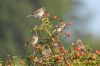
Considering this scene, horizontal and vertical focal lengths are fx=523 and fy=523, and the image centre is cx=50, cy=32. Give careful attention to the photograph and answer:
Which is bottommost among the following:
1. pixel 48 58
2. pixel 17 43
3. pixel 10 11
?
pixel 48 58

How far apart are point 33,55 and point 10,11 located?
25424 millimetres

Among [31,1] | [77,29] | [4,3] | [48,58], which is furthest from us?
[77,29]

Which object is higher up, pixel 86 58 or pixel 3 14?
pixel 3 14

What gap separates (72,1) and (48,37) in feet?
95.5

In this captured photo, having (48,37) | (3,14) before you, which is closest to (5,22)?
(3,14)

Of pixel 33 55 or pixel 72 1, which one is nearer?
pixel 33 55

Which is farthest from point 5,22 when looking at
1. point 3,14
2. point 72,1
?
point 72,1

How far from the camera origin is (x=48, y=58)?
280 inches

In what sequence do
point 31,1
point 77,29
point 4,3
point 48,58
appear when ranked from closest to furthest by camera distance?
point 48,58, point 4,3, point 31,1, point 77,29

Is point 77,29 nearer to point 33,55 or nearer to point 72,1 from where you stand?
point 72,1

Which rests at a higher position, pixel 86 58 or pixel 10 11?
pixel 10 11

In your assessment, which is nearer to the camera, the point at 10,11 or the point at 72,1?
the point at 10,11

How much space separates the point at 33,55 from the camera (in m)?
7.20

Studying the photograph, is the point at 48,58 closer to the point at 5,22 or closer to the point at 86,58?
the point at 86,58
